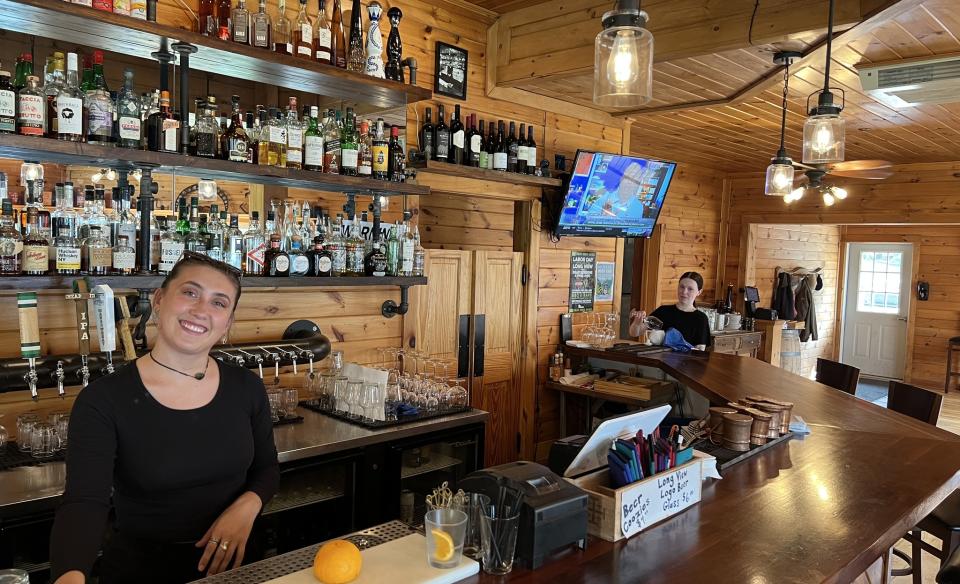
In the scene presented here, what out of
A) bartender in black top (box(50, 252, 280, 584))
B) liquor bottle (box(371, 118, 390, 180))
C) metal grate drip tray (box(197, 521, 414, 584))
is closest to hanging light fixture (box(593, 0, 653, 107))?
bartender in black top (box(50, 252, 280, 584))

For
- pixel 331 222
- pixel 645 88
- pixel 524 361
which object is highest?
pixel 645 88

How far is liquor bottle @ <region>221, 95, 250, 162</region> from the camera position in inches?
108

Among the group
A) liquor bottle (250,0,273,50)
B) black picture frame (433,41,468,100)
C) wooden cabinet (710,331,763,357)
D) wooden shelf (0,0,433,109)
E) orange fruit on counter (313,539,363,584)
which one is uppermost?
black picture frame (433,41,468,100)

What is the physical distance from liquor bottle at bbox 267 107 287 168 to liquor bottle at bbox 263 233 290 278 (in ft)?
1.04

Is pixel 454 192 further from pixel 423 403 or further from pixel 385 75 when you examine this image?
pixel 423 403

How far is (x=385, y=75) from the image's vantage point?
3.38m

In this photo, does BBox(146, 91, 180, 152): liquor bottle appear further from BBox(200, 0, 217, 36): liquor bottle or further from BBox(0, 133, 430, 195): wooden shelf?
BBox(200, 0, 217, 36): liquor bottle

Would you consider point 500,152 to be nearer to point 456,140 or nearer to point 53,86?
point 456,140

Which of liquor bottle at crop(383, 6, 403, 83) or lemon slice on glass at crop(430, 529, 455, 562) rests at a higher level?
liquor bottle at crop(383, 6, 403, 83)

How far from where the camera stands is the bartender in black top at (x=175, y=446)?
1.62 m

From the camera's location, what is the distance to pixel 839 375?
13.8ft

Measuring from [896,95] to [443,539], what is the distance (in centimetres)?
360

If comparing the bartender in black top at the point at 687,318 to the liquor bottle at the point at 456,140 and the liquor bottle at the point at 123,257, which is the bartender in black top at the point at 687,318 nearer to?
the liquor bottle at the point at 456,140

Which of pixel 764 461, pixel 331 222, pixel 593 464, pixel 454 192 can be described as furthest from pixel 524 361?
pixel 593 464
